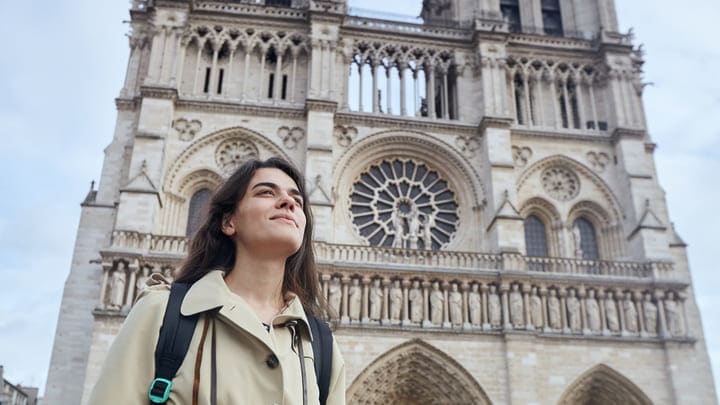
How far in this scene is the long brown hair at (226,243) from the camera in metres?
2.09

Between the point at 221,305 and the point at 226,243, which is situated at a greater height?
the point at 226,243

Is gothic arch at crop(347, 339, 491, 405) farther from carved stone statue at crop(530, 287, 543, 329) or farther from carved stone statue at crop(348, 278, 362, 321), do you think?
carved stone statue at crop(530, 287, 543, 329)

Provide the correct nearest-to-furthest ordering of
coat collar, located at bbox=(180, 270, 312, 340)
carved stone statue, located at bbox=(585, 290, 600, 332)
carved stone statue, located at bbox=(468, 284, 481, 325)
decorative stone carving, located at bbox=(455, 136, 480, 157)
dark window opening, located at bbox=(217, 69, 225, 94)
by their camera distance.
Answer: coat collar, located at bbox=(180, 270, 312, 340)
carved stone statue, located at bbox=(468, 284, 481, 325)
carved stone statue, located at bbox=(585, 290, 600, 332)
decorative stone carving, located at bbox=(455, 136, 480, 157)
dark window opening, located at bbox=(217, 69, 225, 94)

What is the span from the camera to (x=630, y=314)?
16375 mm

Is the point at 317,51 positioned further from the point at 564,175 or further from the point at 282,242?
the point at 282,242

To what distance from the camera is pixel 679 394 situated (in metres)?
15.6

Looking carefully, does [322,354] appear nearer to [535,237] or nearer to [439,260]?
[439,260]

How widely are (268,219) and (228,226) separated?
7.7 inches

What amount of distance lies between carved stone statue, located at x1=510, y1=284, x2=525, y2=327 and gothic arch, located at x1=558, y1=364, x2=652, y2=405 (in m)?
2.00

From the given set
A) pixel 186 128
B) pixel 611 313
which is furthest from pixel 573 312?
pixel 186 128

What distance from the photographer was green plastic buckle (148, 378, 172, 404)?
1511 millimetres

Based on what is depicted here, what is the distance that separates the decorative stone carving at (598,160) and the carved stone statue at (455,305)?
22.1ft

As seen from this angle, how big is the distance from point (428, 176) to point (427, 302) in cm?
473

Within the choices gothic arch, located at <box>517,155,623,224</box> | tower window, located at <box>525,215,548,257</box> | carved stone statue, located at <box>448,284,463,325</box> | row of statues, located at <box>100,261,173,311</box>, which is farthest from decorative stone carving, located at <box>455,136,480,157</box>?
row of statues, located at <box>100,261,173,311</box>
